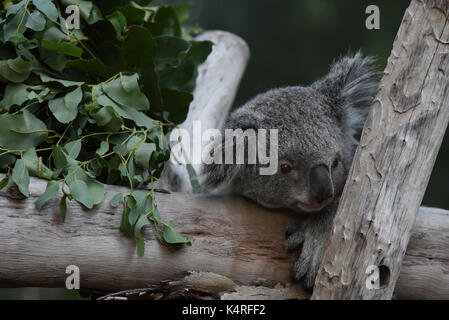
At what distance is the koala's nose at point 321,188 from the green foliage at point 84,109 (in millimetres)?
642

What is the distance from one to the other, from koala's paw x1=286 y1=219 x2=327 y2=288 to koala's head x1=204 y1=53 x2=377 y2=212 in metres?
0.10

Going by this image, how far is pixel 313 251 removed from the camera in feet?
7.17

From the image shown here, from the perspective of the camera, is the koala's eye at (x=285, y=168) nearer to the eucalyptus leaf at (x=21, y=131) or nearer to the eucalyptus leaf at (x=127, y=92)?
the eucalyptus leaf at (x=127, y=92)

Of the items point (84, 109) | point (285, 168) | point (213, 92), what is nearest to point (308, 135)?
point (285, 168)

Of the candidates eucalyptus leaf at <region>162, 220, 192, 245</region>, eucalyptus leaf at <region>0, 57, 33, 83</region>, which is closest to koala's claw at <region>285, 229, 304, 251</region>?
eucalyptus leaf at <region>162, 220, 192, 245</region>

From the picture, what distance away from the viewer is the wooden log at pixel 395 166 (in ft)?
6.13

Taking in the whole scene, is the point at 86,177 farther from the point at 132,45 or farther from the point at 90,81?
the point at 132,45

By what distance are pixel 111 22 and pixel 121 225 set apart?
134 cm

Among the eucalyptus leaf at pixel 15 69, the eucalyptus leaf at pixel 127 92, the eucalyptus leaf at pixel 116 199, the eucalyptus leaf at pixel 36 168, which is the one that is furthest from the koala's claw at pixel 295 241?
the eucalyptus leaf at pixel 15 69

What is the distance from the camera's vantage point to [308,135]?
7.55 ft

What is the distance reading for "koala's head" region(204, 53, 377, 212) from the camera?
2.25 m

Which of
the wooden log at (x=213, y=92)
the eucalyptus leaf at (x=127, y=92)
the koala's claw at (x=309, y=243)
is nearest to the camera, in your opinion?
the koala's claw at (x=309, y=243)

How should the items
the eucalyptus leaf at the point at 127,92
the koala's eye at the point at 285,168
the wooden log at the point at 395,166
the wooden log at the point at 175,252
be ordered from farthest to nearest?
1. the eucalyptus leaf at the point at 127,92
2. the koala's eye at the point at 285,168
3. the wooden log at the point at 175,252
4. the wooden log at the point at 395,166
